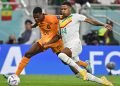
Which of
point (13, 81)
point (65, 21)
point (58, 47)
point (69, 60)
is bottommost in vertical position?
point (13, 81)

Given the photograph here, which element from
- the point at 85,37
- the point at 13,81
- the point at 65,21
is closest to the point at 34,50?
the point at 65,21

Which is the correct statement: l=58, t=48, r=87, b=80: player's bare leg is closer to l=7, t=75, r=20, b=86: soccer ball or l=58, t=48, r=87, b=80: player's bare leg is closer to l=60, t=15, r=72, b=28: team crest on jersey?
l=60, t=15, r=72, b=28: team crest on jersey

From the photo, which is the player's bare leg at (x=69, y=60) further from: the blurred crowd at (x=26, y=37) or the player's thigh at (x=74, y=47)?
the blurred crowd at (x=26, y=37)

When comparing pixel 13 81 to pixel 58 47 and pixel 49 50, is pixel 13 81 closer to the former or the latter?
pixel 58 47

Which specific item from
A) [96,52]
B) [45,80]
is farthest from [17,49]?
[45,80]

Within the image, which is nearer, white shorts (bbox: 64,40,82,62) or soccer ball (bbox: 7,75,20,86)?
soccer ball (bbox: 7,75,20,86)

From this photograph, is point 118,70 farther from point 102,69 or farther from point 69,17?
point 69,17

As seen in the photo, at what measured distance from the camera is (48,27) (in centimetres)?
1555

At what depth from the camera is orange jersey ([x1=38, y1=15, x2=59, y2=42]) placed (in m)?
15.5

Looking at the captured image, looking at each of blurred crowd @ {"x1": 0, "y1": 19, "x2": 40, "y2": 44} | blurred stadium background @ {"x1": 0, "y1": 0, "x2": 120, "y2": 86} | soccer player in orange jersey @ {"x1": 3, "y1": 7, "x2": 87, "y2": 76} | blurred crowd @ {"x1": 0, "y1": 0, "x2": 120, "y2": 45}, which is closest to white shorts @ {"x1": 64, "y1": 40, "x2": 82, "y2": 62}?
soccer player in orange jersey @ {"x1": 3, "y1": 7, "x2": 87, "y2": 76}

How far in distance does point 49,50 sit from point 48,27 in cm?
600

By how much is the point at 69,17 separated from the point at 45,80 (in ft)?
8.26

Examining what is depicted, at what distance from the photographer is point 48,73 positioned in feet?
69.6

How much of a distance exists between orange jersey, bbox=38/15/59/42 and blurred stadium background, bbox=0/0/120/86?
18.3ft
